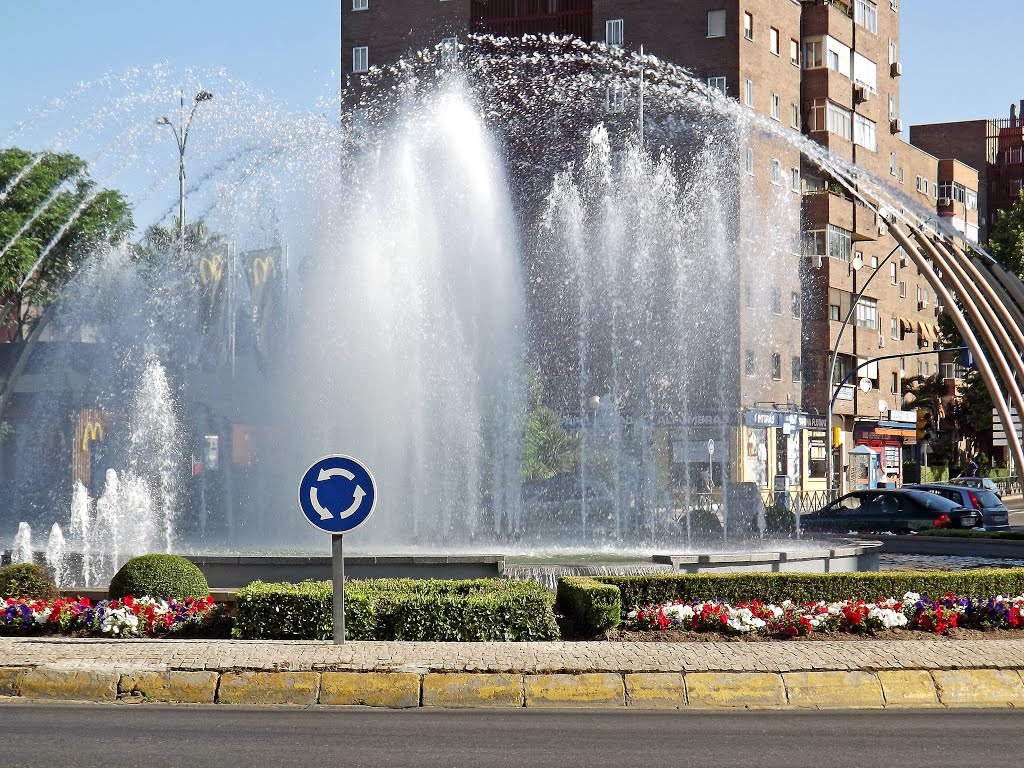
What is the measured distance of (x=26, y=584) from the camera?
45.9ft

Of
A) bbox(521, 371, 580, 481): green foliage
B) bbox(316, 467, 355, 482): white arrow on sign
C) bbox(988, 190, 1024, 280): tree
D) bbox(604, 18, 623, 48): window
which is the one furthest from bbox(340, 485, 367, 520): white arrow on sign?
bbox(988, 190, 1024, 280): tree

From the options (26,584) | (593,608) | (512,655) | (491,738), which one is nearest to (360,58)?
(26,584)

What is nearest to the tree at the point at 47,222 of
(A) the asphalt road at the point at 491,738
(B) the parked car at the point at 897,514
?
(B) the parked car at the point at 897,514

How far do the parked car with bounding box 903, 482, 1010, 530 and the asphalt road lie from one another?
84.1ft

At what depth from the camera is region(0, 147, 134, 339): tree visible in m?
45.5

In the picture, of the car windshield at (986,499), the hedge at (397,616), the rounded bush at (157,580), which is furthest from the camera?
the car windshield at (986,499)

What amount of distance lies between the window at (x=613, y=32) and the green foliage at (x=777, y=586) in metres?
43.6

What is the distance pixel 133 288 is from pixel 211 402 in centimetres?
884

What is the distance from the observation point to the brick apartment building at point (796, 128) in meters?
54.7

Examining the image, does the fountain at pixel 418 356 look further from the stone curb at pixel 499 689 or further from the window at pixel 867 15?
the window at pixel 867 15

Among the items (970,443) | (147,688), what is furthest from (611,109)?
Answer: (147,688)

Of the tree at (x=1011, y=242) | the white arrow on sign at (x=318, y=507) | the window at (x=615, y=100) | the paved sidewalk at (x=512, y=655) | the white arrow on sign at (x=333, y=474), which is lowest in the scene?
the paved sidewalk at (x=512, y=655)

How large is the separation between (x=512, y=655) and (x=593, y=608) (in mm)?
1790

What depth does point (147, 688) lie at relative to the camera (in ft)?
34.5
